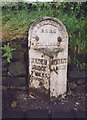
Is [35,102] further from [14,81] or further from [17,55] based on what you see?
[17,55]

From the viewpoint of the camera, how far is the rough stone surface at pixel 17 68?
4215mm

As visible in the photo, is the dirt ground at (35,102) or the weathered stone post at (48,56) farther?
the dirt ground at (35,102)

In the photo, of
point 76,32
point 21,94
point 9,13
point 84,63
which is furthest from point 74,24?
point 21,94

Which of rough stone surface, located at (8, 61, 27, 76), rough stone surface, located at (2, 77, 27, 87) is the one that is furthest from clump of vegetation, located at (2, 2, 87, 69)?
rough stone surface, located at (2, 77, 27, 87)

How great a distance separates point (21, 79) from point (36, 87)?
19cm

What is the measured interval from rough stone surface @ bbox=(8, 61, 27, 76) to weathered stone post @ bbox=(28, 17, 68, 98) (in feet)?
0.27

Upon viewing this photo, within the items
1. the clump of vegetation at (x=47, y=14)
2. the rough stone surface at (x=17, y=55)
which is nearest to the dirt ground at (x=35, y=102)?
the rough stone surface at (x=17, y=55)

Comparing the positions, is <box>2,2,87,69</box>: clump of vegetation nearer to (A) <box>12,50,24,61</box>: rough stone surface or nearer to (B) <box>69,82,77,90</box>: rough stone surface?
(A) <box>12,50,24,61</box>: rough stone surface

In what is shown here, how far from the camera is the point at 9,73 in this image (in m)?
4.22

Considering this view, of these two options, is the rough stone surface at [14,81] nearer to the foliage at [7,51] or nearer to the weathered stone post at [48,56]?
the weathered stone post at [48,56]

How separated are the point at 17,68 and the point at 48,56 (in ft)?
1.24

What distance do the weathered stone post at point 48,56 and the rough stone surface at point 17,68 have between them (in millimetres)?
81

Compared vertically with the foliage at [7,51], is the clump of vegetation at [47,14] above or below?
above

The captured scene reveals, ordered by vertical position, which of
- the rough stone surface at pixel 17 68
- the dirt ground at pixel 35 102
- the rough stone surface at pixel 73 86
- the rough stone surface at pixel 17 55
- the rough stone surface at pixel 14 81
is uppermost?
the rough stone surface at pixel 17 55
